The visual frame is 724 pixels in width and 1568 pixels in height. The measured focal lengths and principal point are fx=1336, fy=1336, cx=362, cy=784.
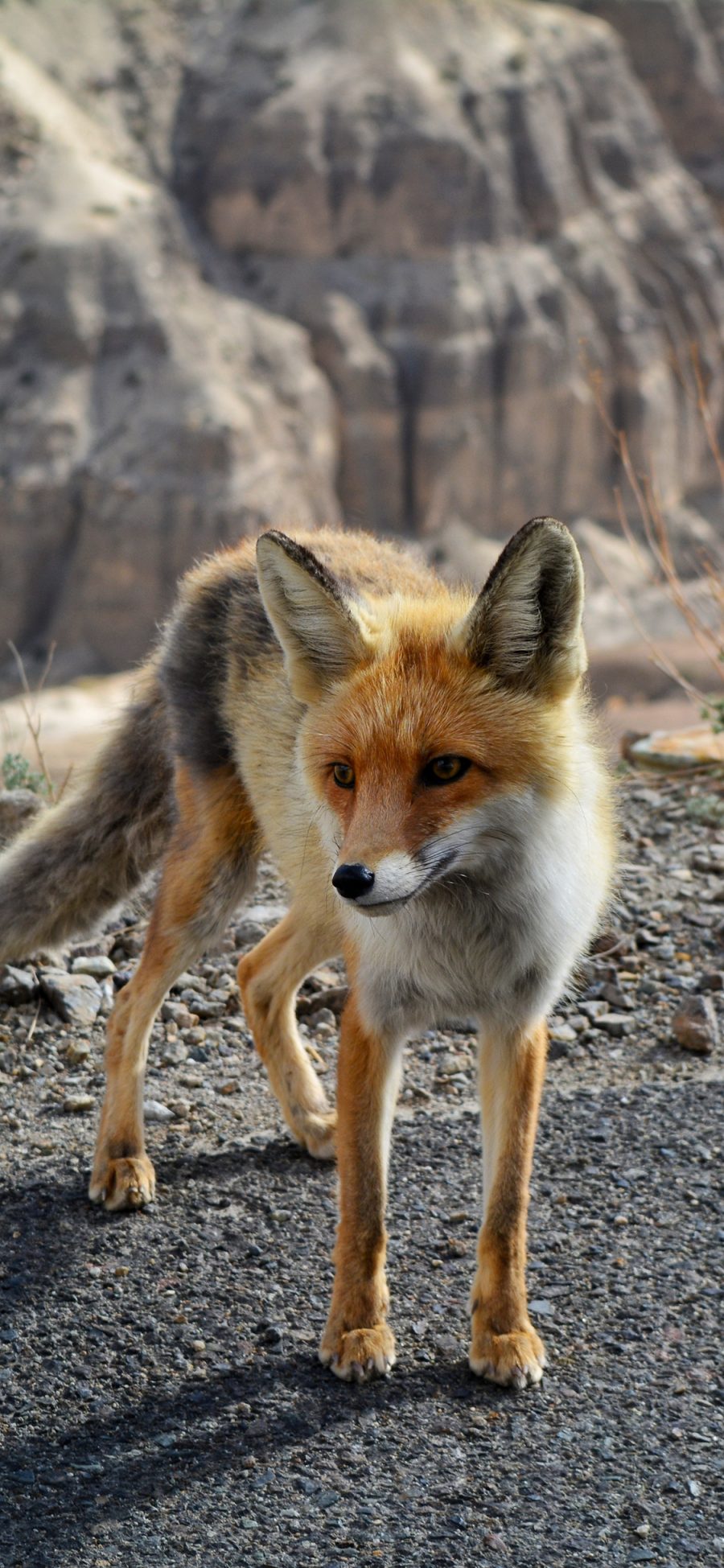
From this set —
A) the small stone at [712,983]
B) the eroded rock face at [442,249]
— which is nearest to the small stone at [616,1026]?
the small stone at [712,983]

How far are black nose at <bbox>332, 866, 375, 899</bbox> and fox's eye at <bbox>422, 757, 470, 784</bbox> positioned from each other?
0.32 meters

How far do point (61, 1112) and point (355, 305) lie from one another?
127ft

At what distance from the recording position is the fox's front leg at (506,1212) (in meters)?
3.49

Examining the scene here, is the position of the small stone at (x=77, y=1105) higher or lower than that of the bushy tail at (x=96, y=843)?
lower

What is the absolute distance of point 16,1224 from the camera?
13.4 ft

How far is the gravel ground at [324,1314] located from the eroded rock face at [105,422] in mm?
30793

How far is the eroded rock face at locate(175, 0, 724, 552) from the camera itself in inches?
1577

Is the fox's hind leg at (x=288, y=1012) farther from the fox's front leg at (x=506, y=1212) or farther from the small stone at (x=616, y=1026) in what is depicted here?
the small stone at (x=616, y=1026)

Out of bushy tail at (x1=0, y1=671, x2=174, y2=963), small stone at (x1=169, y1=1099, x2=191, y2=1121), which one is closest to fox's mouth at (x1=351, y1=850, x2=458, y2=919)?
bushy tail at (x1=0, y1=671, x2=174, y2=963)

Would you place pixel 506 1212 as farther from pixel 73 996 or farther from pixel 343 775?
pixel 73 996

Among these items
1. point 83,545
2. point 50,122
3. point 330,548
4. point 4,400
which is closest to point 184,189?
point 50,122

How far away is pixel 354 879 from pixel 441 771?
15.0 inches

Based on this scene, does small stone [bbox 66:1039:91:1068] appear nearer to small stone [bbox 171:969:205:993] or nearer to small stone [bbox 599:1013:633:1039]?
small stone [bbox 171:969:205:993]

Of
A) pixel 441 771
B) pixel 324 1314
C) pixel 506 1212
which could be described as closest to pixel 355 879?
pixel 441 771
